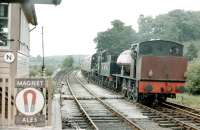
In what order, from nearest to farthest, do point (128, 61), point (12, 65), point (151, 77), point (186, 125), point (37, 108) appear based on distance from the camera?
point (37, 108) < point (12, 65) < point (186, 125) < point (151, 77) < point (128, 61)

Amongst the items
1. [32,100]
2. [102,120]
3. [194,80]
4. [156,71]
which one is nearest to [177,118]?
[102,120]

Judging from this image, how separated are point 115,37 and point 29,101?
216 ft

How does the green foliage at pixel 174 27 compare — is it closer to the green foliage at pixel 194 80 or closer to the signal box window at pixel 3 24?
the green foliage at pixel 194 80

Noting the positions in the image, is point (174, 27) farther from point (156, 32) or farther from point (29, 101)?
point (29, 101)

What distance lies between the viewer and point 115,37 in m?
74.4

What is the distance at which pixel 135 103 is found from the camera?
20.8m

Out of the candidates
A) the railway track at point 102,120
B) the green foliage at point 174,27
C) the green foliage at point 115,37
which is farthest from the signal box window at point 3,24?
the green foliage at point 174,27

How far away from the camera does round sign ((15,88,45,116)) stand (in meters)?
9.00

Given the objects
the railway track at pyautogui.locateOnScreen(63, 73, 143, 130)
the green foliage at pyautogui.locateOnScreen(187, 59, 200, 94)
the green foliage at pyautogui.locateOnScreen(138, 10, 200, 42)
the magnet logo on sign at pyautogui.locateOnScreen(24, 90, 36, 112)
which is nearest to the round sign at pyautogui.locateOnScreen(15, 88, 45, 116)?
the magnet logo on sign at pyautogui.locateOnScreen(24, 90, 36, 112)

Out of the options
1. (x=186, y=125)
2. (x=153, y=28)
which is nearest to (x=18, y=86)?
(x=186, y=125)

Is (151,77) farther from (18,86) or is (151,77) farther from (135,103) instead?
(18,86)

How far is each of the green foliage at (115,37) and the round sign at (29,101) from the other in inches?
2476

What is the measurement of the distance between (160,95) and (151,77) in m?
1.47

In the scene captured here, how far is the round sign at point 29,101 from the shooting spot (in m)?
9.00
